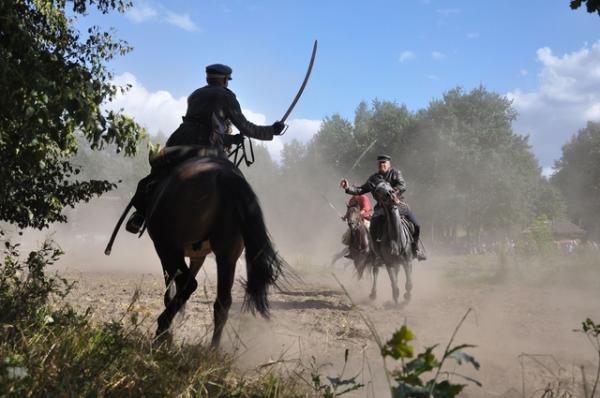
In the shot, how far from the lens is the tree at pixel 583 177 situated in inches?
2466

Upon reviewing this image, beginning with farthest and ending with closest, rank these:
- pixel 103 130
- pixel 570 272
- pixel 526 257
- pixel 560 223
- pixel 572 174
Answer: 1. pixel 572 174
2. pixel 560 223
3. pixel 526 257
4. pixel 570 272
5. pixel 103 130

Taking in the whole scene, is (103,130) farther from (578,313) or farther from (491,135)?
(491,135)

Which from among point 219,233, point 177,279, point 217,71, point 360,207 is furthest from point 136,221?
point 360,207

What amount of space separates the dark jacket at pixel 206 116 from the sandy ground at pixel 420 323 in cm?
179

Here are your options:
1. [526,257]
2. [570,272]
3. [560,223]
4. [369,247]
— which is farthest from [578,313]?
[560,223]

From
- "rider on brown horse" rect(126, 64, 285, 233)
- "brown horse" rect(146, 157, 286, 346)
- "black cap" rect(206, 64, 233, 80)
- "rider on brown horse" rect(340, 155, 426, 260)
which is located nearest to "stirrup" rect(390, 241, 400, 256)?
"rider on brown horse" rect(340, 155, 426, 260)

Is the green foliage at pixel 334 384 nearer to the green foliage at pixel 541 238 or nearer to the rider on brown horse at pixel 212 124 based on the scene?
the rider on brown horse at pixel 212 124

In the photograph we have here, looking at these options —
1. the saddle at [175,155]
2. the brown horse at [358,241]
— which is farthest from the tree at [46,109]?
A: the brown horse at [358,241]

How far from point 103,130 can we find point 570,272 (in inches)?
645

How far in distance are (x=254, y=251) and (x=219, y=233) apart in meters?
0.37

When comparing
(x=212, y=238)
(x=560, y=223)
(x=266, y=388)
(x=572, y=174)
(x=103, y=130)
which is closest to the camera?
(x=266, y=388)

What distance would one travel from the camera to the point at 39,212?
6.07 metres

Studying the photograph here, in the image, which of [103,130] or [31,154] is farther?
[31,154]

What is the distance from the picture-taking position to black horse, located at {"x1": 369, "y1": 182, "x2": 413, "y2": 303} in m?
11.4
